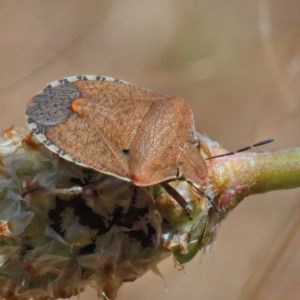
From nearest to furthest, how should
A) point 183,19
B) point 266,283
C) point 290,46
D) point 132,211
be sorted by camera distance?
point 132,211, point 266,283, point 290,46, point 183,19

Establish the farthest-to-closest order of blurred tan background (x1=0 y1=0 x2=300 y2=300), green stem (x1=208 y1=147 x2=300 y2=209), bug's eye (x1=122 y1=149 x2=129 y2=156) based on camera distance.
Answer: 1. blurred tan background (x1=0 y1=0 x2=300 y2=300)
2. bug's eye (x1=122 y1=149 x2=129 y2=156)
3. green stem (x1=208 y1=147 x2=300 y2=209)

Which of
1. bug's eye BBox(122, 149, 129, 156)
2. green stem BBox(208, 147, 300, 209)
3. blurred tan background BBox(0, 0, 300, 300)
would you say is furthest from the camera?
blurred tan background BBox(0, 0, 300, 300)

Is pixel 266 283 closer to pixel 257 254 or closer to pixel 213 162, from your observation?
pixel 257 254

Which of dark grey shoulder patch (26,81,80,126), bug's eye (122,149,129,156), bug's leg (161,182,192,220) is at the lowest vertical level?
bug's leg (161,182,192,220)

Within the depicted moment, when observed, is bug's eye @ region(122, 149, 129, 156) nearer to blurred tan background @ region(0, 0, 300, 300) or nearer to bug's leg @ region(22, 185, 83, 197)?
bug's leg @ region(22, 185, 83, 197)

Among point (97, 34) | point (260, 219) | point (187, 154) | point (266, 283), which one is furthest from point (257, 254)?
point (187, 154)

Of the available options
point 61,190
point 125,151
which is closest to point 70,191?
point 61,190

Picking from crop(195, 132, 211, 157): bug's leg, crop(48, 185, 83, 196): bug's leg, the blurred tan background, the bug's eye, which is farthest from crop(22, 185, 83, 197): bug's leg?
the blurred tan background

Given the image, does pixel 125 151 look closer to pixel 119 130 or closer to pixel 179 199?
pixel 119 130
